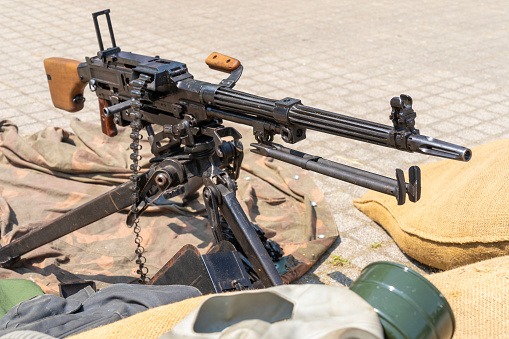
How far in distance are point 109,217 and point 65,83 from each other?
44.0 inches

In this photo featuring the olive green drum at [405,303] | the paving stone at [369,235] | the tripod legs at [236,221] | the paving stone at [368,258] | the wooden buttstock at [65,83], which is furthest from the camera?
the paving stone at [369,235]

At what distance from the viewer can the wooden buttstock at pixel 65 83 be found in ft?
13.7

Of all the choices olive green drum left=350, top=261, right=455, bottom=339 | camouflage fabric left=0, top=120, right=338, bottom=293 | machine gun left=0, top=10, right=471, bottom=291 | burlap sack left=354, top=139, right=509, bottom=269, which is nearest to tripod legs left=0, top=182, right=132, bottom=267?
machine gun left=0, top=10, right=471, bottom=291

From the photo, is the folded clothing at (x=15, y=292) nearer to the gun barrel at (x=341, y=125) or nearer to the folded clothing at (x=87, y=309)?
the folded clothing at (x=87, y=309)

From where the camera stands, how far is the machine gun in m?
2.54

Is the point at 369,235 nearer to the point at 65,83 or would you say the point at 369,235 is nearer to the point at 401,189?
the point at 401,189

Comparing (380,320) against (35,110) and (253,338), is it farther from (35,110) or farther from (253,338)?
(35,110)

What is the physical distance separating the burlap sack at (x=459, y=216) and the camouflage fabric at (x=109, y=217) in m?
0.55

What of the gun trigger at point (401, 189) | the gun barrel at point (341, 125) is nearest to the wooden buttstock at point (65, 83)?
the gun barrel at point (341, 125)

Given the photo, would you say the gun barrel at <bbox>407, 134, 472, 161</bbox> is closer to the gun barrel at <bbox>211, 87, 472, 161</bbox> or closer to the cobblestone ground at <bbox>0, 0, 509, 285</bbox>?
the gun barrel at <bbox>211, 87, 472, 161</bbox>

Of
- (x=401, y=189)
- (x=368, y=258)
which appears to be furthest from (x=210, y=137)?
(x=368, y=258)

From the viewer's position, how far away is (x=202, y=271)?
113 inches

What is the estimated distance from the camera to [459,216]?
11.8 ft

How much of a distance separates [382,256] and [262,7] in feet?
27.8
